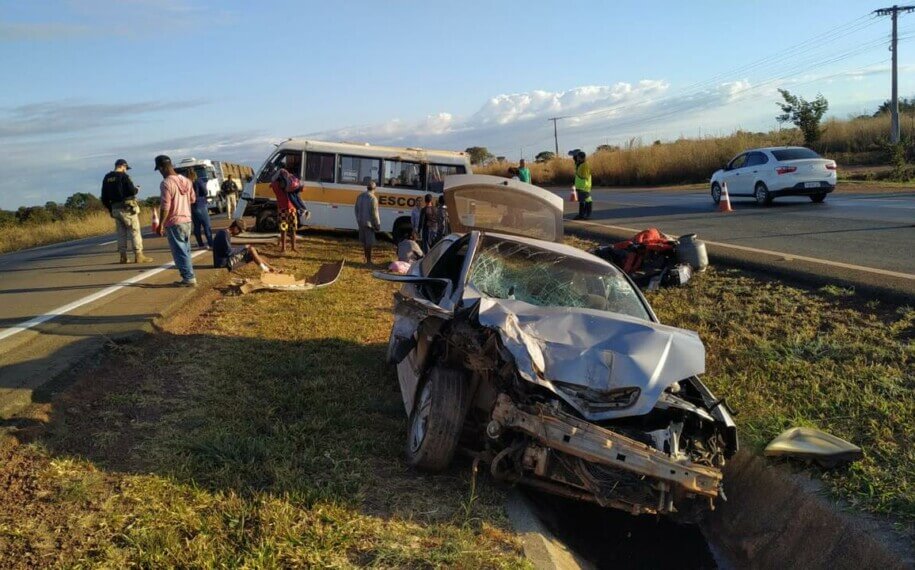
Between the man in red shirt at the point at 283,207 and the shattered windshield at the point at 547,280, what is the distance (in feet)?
28.7

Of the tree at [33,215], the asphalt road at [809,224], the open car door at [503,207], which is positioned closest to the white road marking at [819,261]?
the asphalt road at [809,224]

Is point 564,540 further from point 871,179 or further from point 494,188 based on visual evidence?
point 871,179

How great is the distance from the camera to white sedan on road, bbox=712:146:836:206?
18.8 m

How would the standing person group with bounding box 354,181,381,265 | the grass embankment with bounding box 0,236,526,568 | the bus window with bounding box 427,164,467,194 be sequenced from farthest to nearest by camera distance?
the bus window with bounding box 427,164,467,194, the standing person group with bounding box 354,181,381,265, the grass embankment with bounding box 0,236,526,568

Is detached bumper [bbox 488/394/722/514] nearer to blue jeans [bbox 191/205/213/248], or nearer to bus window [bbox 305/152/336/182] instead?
blue jeans [bbox 191/205/213/248]

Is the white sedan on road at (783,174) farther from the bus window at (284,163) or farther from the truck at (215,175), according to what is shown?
the truck at (215,175)

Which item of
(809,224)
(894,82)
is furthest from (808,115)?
(809,224)

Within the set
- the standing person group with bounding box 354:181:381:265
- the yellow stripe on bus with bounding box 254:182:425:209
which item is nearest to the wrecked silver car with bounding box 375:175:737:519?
the standing person group with bounding box 354:181:381:265

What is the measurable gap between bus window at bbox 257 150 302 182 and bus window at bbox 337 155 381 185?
101 cm

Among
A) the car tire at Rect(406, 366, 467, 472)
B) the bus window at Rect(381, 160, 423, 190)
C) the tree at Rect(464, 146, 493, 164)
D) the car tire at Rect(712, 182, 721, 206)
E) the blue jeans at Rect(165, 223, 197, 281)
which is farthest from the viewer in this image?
the tree at Rect(464, 146, 493, 164)

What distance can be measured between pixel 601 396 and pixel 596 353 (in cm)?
28

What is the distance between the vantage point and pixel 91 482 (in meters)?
3.87

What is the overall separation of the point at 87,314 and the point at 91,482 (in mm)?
4599

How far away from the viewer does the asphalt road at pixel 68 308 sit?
5.77 metres
